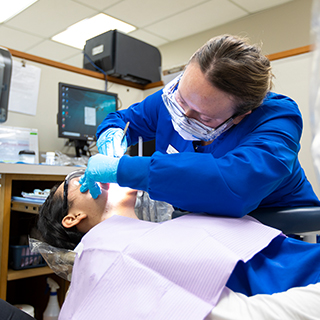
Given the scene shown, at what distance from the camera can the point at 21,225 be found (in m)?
1.82

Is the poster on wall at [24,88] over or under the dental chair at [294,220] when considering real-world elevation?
over

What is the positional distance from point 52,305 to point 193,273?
4.13 ft

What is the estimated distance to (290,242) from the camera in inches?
28.4

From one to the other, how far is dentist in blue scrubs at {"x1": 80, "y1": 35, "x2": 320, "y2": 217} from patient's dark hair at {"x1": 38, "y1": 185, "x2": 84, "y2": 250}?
0.11m

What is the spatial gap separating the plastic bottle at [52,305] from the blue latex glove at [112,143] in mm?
830

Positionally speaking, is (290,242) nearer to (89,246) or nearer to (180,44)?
(89,246)

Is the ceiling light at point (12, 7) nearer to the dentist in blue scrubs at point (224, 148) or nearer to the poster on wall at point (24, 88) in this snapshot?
the poster on wall at point (24, 88)

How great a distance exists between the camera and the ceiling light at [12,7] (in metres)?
3.79

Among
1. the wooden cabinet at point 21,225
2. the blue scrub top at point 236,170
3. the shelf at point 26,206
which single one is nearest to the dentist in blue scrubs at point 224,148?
the blue scrub top at point 236,170

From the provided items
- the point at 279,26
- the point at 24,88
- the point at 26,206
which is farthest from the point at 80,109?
the point at 279,26

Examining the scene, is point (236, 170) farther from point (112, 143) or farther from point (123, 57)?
point (123, 57)

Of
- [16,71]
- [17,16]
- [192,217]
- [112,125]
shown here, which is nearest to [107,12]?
[17,16]

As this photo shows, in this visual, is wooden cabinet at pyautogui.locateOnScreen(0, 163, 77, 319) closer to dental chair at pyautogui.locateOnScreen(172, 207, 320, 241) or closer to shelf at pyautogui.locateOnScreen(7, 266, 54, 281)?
shelf at pyautogui.locateOnScreen(7, 266, 54, 281)

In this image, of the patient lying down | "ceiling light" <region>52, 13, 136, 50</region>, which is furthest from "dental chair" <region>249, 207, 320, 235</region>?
"ceiling light" <region>52, 13, 136, 50</region>
